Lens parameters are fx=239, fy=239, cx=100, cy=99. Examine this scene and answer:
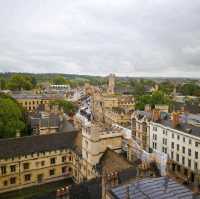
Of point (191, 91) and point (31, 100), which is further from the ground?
point (191, 91)

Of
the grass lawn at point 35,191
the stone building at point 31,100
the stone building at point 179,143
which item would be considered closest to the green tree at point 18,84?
the stone building at point 31,100

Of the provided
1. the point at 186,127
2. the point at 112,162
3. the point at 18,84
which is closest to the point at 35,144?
the point at 112,162

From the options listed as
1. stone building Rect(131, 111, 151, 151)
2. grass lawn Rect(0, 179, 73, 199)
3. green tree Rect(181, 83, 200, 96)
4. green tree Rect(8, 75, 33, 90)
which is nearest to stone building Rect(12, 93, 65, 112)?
green tree Rect(8, 75, 33, 90)

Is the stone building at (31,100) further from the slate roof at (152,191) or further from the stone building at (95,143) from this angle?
the slate roof at (152,191)

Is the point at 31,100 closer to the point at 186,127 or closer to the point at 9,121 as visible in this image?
the point at 9,121

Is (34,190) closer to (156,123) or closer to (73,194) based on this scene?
(73,194)

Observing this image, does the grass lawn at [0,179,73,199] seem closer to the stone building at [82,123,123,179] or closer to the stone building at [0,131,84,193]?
the stone building at [0,131,84,193]

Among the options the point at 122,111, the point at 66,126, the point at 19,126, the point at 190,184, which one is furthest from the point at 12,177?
the point at 122,111
